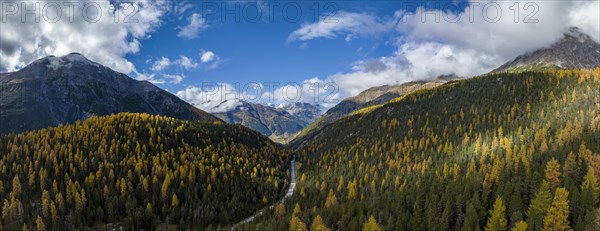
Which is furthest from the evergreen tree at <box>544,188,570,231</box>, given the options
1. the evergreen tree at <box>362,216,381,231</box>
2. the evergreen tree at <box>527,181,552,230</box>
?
the evergreen tree at <box>362,216,381,231</box>

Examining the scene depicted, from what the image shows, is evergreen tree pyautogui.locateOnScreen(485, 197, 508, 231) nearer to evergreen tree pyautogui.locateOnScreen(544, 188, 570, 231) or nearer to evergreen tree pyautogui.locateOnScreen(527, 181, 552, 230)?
evergreen tree pyautogui.locateOnScreen(527, 181, 552, 230)

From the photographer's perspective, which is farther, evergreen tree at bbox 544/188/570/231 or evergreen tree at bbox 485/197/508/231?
evergreen tree at bbox 485/197/508/231

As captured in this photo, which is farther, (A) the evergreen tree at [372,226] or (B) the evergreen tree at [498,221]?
(A) the evergreen tree at [372,226]

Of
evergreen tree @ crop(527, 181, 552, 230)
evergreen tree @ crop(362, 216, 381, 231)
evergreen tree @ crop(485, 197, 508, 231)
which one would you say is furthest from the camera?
evergreen tree @ crop(527, 181, 552, 230)

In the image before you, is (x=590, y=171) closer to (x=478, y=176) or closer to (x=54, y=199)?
(x=478, y=176)

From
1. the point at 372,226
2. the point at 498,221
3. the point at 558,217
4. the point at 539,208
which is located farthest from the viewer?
the point at 539,208

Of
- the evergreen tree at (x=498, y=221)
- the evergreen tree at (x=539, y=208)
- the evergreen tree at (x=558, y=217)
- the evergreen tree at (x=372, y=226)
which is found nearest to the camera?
the evergreen tree at (x=558, y=217)

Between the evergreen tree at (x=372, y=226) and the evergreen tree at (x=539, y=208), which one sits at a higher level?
the evergreen tree at (x=539, y=208)

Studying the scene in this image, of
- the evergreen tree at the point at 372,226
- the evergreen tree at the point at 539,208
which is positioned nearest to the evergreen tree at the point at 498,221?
the evergreen tree at the point at 539,208

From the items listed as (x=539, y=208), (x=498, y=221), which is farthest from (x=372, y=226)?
(x=539, y=208)

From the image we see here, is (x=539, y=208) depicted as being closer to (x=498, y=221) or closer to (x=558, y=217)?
(x=558, y=217)

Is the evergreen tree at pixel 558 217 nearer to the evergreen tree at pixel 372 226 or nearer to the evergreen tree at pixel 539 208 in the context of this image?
the evergreen tree at pixel 539 208

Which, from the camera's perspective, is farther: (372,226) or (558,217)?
(372,226)
